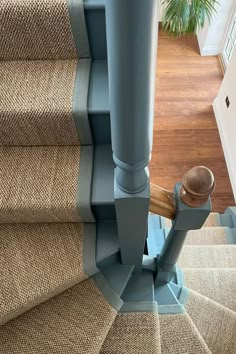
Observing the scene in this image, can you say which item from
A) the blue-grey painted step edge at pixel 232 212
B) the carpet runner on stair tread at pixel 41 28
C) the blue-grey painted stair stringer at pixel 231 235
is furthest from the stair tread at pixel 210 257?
the carpet runner on stair tread at pixel 41 28

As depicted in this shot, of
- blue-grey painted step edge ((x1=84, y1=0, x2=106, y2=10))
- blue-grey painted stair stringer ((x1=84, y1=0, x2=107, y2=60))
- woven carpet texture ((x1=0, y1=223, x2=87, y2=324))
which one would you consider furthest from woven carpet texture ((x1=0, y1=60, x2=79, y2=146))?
woven carpet texture ((x1=0, y1=223, x2=87, y2=324))

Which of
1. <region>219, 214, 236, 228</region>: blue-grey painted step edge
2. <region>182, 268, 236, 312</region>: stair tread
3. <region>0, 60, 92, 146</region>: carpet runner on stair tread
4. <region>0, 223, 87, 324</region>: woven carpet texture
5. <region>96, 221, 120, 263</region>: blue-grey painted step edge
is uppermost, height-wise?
<region>0, 60, 92, 146</region>: carpet runner on stair tread

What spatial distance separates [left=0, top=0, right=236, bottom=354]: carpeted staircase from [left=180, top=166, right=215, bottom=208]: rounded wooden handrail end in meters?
0.31

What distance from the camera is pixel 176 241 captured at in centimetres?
114

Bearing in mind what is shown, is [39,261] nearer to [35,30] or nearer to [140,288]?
[140,288]

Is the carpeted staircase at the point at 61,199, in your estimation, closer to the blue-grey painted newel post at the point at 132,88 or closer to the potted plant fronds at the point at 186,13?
the blue-grey painted newel post at the point at 132,88

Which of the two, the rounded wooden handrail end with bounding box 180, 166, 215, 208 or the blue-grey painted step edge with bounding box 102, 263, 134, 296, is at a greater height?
the rounded wooden handrail end with bounding box 180, 166, 215, 208

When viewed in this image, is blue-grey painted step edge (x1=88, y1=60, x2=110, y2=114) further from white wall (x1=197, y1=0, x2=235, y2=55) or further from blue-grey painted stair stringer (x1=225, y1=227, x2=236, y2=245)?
white wall (x1=197, y1=0, x2=235, y2=55)

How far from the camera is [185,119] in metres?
3.08

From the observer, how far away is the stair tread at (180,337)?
1268mm

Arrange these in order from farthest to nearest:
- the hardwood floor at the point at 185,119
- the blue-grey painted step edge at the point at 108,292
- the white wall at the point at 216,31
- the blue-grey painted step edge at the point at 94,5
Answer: the white wall at the point at 216,31 < the hardwood floor at the point at 185,119 < the blue-grey painted step edge at the point at 108,292 < the blue-grey painted step edge at the point at 94,5

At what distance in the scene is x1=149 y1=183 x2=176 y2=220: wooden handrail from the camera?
861 millimetres

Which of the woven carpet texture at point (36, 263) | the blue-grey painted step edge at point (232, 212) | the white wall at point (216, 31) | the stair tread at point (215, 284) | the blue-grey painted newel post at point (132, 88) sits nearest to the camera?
the blue-grey painted newel post at point (132, 88)

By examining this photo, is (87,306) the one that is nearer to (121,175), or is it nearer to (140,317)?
(140,317)
